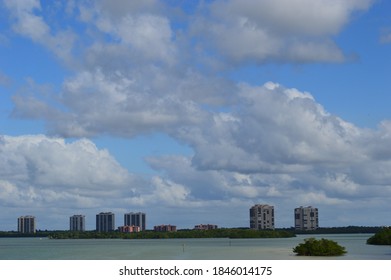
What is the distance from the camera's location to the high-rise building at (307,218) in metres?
109

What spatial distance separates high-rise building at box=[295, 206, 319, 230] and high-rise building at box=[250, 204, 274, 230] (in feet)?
17.0

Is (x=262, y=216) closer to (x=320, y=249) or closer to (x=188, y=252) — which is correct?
(x=188, y=252)

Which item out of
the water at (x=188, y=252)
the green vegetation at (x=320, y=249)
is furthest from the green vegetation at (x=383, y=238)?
the green vegetation at (x=320, y=249)

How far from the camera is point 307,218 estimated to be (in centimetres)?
11162

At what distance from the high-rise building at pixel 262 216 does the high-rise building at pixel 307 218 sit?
518 cm

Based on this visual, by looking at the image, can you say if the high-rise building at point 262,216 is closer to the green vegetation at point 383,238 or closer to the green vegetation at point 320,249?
the green vegetation at point 383,238

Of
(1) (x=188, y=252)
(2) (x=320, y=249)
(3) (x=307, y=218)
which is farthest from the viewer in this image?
(3) (x=307, y=218)

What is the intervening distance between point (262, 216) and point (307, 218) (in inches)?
329

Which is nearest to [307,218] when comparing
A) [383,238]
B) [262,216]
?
[262,216]

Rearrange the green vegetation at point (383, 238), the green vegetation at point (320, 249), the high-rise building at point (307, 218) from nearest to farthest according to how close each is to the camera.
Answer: the green vegetation at point (320, 249)
the green vegetation at point (383, 238)
the high-rise building at point (307, 218)

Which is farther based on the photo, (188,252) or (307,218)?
(307,218)

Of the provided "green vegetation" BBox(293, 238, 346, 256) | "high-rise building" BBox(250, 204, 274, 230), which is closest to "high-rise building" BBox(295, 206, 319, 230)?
"high-rise building" BBox(250, 204, 274, 230)
